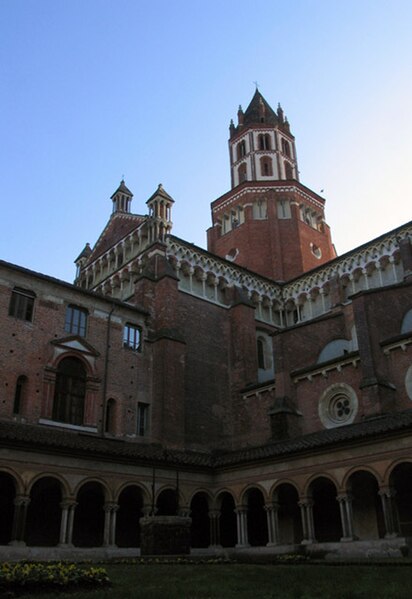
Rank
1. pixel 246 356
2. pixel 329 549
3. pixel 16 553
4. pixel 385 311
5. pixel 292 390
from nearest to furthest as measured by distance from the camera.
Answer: pixel 16 553 → pixel 329 549 → pixel 385 311 → pixel 292 390 → pixel 246 356

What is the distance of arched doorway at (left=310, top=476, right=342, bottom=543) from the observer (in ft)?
88.2

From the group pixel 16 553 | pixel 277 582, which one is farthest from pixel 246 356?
pixel 277 582

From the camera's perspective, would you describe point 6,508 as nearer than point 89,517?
Yes

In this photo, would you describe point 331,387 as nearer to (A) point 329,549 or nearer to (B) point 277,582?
(A) point 329,549

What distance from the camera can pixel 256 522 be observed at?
100 ft

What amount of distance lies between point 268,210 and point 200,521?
26.7m

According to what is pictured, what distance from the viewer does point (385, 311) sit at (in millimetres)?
29953

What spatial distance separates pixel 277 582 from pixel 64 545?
13825mm

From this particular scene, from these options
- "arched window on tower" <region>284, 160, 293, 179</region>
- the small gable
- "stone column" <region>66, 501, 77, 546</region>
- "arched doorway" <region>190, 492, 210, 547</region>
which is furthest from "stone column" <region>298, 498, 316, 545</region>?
"arched window on tower" <region>284, 160, 293, 179</region>

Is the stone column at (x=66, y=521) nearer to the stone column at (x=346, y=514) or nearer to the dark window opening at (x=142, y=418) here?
the dark window opening at (x=142, y=418)

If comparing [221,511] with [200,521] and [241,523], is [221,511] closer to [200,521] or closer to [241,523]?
[200,521]

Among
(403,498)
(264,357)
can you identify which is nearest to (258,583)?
(403,498)

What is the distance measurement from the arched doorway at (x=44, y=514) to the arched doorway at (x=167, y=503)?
201 inches

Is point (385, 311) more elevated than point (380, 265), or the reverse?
point (380, 265)
